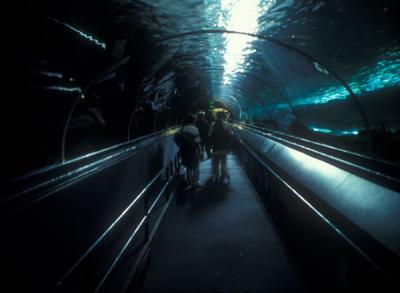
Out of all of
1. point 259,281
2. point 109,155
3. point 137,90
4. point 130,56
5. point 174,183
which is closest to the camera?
point 259,281

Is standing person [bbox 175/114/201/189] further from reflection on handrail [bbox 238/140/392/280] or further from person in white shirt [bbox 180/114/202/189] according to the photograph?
reflection on handrail [bbox 238/140/392/280]

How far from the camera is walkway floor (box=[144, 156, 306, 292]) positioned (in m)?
3.76

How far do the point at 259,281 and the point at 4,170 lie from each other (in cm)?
538

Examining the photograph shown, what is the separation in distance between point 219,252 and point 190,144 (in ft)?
12.8

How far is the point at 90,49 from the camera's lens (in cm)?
510

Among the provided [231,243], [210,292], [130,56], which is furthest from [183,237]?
[130,56]

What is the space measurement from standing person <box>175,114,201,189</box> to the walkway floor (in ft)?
3.99

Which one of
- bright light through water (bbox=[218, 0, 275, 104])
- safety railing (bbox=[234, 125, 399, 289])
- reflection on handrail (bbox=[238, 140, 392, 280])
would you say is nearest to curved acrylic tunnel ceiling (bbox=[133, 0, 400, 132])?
bright light through water (bbox=[218, 0, 275, 104])

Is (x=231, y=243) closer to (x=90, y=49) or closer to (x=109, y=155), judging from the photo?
(x=109, y=155)

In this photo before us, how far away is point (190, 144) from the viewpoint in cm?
803

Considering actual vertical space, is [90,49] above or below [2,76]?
above

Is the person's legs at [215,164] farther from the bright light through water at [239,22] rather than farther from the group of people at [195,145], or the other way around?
the bright light through water at [239,22]

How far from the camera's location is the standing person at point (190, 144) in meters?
7.94

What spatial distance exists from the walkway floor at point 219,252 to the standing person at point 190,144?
122cm
